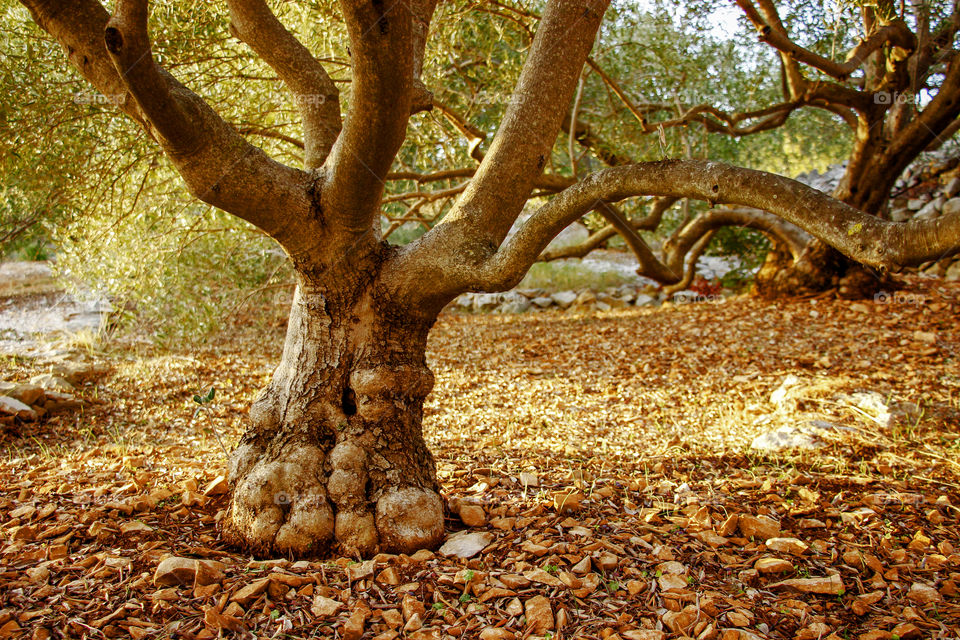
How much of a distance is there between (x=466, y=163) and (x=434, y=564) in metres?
5.82

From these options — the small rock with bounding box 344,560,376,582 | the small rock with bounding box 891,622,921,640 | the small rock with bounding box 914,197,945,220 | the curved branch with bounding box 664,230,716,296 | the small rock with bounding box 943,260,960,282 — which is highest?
the small rock with bounding box 914,197,945,220

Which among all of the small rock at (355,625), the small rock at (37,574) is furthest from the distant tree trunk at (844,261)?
the small rock at (37,574)

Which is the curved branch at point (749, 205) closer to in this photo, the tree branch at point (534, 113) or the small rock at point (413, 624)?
the tree branch at point (534, 113)

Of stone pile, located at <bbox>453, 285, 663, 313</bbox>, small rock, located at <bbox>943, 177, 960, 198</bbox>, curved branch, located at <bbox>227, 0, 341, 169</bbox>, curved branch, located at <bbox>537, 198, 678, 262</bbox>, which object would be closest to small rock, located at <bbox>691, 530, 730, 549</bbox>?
curved branch, located at <bbox>227, 0, 341, 169</bbox>

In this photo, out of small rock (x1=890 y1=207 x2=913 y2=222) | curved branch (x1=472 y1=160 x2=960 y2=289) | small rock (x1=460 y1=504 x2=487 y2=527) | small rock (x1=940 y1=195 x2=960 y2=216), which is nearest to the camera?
curved branch (x1=472 y1=160 x2=960 y2=289)

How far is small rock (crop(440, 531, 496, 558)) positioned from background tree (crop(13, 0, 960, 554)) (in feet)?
0.25

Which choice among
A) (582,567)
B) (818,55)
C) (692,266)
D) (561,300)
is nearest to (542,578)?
(582,567)

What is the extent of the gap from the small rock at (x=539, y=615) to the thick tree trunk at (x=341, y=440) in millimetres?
583

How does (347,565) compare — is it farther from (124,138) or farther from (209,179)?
(124,138)

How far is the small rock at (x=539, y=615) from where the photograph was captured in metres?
2.04

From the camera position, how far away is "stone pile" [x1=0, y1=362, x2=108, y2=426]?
4.48 meters

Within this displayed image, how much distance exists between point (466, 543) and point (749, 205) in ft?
5.68

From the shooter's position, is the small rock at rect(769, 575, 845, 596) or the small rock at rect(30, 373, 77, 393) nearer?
the small rock at rect(769, 575, 845, 596)

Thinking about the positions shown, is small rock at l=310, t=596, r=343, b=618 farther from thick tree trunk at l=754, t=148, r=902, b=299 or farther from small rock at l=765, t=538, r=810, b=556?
thick tree trunk at l=754, t=148, r=902, b=299
